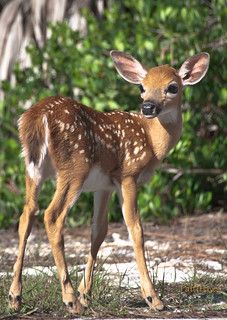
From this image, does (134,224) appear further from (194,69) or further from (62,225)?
(194,69)

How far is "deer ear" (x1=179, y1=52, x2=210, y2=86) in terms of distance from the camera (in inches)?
339

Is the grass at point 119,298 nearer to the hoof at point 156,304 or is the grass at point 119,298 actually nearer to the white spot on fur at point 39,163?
the hoof at point 156,304

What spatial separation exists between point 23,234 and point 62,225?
0.89 ft

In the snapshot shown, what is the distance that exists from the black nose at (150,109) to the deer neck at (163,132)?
0.39 metres

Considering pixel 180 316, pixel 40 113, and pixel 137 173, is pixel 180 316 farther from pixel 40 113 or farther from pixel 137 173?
pixel 40 113

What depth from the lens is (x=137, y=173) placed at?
311 inches

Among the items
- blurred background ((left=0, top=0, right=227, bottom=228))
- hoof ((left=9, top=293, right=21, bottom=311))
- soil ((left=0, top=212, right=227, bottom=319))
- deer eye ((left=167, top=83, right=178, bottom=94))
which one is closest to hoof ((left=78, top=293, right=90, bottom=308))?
hoof ((left=9, top=293, right=21, bottom=311))

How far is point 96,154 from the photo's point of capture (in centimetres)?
766

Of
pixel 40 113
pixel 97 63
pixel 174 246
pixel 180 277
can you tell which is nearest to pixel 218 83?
pixel 97 63

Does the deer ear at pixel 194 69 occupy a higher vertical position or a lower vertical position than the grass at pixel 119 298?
higher

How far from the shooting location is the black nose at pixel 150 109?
7793mm

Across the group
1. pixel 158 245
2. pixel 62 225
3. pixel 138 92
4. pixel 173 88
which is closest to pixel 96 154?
pixel 62 225

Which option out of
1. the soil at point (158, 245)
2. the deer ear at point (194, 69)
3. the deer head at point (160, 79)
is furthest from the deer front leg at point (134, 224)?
the deer ear at point (194, 69)

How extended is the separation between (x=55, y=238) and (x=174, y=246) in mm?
4001
